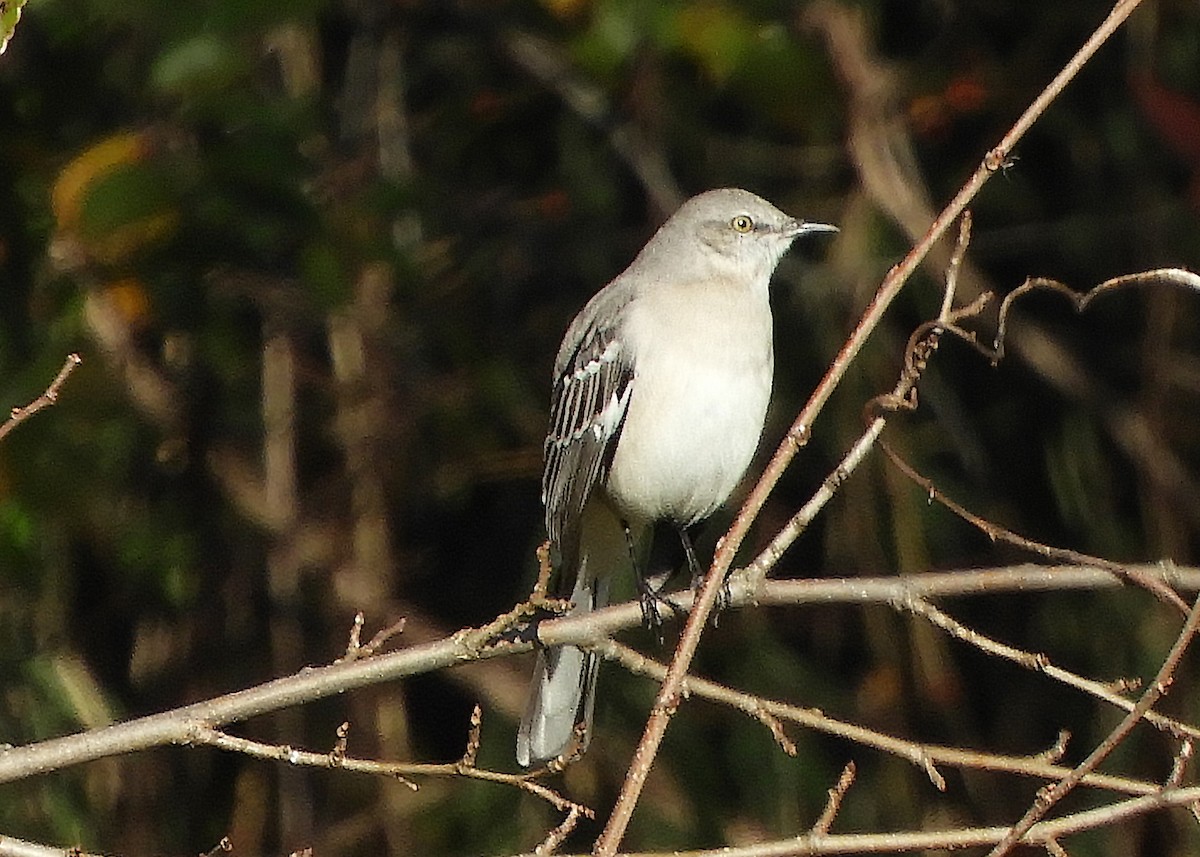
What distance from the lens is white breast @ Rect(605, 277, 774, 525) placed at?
4.22 m

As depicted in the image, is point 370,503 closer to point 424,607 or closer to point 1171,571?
point 424,607

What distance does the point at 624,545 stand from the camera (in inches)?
186

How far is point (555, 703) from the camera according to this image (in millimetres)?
4227

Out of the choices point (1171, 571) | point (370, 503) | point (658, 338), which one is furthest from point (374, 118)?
point (1171, 571)

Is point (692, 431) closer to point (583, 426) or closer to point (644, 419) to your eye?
point (644, 419)

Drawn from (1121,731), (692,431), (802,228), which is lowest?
(1121,731)

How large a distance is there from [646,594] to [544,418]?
1.83 meters

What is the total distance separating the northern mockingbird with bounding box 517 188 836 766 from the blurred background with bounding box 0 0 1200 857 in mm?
627

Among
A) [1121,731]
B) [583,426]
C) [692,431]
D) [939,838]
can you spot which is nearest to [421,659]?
[939,838]

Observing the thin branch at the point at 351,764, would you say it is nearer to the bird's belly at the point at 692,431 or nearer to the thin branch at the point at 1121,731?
the thin branch at the point at 1121,731

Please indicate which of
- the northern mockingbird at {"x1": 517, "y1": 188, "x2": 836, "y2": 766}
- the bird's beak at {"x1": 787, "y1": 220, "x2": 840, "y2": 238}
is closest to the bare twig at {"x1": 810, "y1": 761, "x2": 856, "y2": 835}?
the northern mockingbird at {"x1": 517, "y1": 188, "x2": 836, "y2": 766}

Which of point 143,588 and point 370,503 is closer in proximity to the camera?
point 143,588

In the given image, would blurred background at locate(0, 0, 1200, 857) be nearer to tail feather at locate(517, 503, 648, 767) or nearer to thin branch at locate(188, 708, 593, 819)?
tail feather at locate(517, 503, 648, 767)

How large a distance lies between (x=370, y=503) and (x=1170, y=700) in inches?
101
